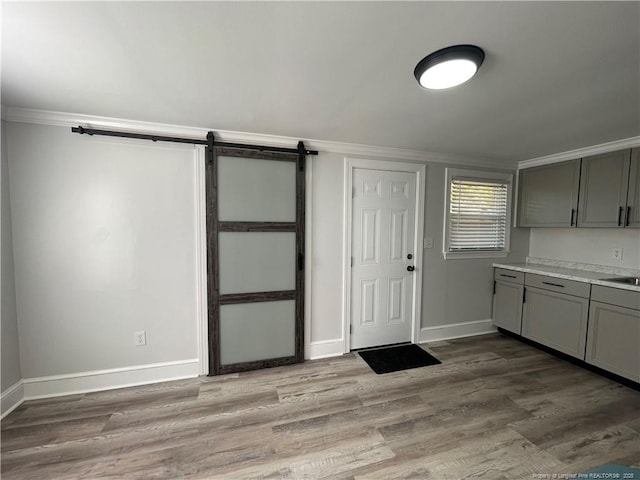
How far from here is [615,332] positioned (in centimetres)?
231

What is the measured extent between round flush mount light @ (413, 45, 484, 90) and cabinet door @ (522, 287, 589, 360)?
2593mm

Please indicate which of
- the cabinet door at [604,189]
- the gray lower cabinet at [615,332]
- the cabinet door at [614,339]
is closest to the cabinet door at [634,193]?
the cabinet door at [604,189]

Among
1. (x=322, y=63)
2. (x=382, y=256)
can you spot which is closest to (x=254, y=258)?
(x=382, y=256)

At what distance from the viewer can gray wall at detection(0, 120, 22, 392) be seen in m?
1.91

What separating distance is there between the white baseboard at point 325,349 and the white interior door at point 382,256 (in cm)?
18

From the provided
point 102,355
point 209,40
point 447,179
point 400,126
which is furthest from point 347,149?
point 102,355

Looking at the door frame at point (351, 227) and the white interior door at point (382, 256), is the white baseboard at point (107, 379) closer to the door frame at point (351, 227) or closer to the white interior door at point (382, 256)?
the door frame at point (351, 227)

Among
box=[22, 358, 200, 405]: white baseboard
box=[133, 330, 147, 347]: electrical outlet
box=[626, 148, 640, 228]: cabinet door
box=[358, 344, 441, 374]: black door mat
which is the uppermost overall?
box=[626, 148, 640, 228]: cabinet door

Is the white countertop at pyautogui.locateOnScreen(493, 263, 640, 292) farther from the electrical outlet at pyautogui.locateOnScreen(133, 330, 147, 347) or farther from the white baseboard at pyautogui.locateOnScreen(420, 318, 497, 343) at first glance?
the electrical outlet at pyautogui.locateOnScreen(133, 330, 147, 347)

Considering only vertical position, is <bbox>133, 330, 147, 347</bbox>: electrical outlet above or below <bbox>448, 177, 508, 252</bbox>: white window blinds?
below

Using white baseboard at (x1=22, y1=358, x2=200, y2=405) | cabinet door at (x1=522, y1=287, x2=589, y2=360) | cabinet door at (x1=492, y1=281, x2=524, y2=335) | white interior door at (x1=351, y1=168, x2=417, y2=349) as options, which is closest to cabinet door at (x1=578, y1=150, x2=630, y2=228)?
cabinet door at (x1=522, y1=287, x2=589, y2=360)

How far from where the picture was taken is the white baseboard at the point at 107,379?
82.8 inches

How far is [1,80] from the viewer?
61.6 inches

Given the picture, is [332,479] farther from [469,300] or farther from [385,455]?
[469,300]
